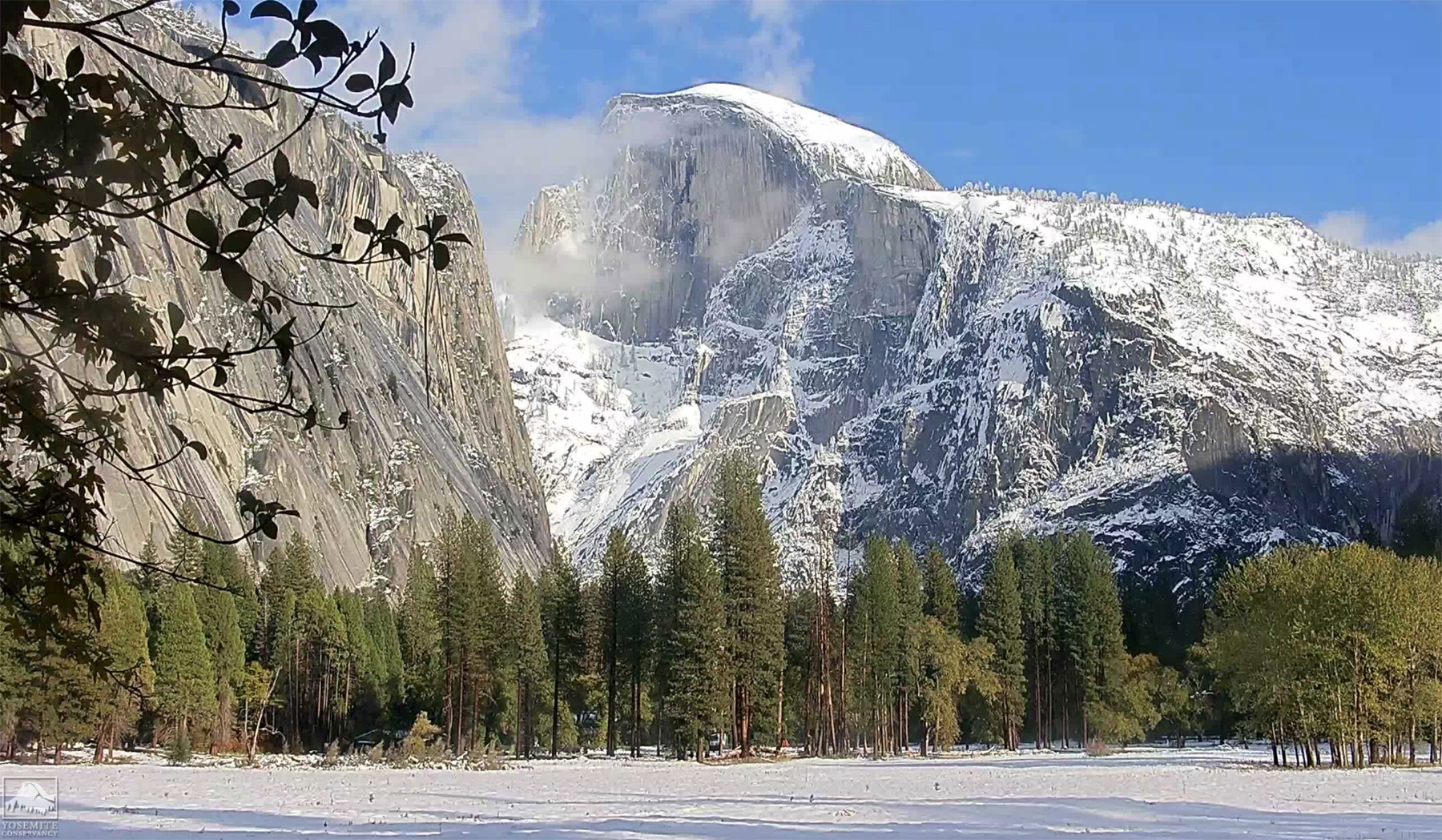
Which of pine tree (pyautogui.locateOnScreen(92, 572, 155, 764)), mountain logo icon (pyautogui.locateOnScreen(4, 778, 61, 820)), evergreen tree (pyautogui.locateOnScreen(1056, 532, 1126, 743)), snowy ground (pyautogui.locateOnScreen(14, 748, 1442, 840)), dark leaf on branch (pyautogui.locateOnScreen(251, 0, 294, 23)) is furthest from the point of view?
evergreen tree (pyautogui.locateOnScreen(1056, 532, 1126, 743))

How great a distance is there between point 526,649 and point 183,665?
17.4 m

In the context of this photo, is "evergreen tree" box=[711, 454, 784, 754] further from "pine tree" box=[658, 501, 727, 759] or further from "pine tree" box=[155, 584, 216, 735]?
"pine tree" box=[155, 584, 216, 735]

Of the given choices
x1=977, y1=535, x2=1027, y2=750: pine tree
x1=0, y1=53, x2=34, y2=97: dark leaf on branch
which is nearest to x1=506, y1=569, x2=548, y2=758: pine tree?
x1=977, y1=535, x2=1027, y2=750: pine tree

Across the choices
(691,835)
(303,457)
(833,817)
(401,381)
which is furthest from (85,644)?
(401,381)

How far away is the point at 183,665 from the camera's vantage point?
59.5 meters

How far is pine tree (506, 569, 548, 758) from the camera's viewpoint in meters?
70.8

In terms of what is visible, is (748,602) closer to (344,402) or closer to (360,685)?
(360,685)

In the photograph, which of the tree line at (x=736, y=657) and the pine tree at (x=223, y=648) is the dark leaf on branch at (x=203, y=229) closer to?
the tree line at (x=736, y=657)

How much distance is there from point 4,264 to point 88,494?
1.21 meters

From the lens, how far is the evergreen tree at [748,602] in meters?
59.5

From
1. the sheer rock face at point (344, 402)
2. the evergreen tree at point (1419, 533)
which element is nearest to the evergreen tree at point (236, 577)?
the sheer rock face at point (344, 402)

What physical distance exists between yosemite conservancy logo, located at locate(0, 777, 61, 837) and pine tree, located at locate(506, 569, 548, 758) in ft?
137

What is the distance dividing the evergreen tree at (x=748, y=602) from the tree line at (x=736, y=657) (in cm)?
13

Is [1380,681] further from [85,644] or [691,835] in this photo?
[85,644]
